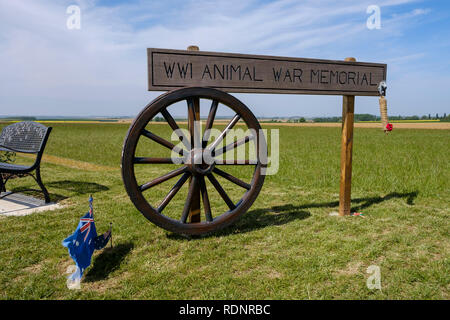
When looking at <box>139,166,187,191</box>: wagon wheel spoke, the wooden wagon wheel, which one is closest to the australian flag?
the wooden wagon wheel

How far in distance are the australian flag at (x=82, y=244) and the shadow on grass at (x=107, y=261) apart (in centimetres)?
13

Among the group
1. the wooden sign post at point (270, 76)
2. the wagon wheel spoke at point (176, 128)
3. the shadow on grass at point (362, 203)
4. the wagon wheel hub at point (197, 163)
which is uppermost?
the wooden sign post at point (270, 76)

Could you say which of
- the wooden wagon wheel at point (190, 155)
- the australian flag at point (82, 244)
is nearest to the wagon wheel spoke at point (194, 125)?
the wooden wagon wheel at point (190, 155)

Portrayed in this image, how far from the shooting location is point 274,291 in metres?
2.70

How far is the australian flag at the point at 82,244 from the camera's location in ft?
8.75

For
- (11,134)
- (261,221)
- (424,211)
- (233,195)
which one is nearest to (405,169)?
(424,211)

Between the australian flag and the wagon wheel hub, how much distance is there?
1.19 meters

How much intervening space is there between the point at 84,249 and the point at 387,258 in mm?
3071

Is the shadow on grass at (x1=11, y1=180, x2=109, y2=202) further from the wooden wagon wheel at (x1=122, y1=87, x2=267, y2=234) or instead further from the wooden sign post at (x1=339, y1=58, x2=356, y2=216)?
the wooden sign post at (x1=339, y1=58, x2=356, y2=216)

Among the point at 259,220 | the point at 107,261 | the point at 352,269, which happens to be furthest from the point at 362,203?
the point at 107,261

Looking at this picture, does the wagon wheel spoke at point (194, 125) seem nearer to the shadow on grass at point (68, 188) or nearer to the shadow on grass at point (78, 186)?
the shadow on grass at point (68, 188)

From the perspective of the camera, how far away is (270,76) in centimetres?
407

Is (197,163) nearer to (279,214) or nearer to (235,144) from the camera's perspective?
(235,144)
